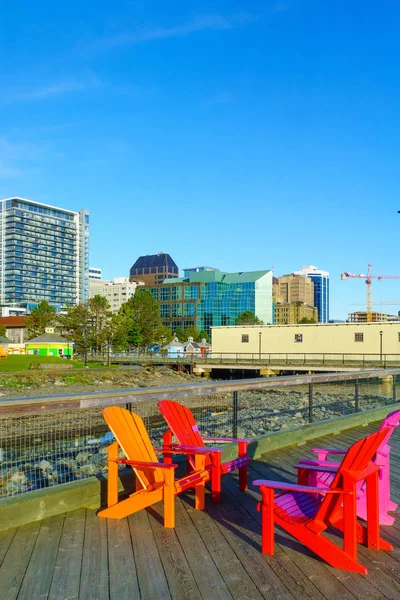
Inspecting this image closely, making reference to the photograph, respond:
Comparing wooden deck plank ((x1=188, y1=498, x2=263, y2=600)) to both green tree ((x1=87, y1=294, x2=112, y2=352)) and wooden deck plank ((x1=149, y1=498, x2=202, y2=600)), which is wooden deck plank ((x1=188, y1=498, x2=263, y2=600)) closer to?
wooden deck plank ((x1=149, y1=498, x2=202, y2=600))

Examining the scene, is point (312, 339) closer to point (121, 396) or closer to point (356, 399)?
point (356, 399)

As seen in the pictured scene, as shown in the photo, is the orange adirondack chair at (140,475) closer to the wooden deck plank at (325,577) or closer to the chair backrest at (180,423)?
the chair backrest at (180,423)

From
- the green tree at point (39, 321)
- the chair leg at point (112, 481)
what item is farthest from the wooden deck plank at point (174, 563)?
the green tree at point (39, 321)

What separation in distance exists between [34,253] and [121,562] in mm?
193736

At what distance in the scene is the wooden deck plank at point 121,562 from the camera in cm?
323

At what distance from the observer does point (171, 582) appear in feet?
11.0

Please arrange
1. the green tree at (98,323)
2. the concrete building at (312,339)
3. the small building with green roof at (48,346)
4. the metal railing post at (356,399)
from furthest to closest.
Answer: the small building with green roof at (48,346) < the green tree at (98,323) < the concrete building at (312,339) < the metal railing post at (356,399)

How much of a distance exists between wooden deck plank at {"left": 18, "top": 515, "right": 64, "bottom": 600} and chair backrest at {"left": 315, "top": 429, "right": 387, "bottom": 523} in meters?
1.72

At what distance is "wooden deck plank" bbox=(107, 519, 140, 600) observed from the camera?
3.23 m

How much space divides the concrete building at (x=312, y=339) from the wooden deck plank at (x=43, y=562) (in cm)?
3984

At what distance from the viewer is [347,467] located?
3590mm

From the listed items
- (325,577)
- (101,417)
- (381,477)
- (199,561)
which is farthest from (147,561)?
(101,417)

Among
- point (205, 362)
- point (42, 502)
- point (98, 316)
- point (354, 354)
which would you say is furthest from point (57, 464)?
point (98, 316)

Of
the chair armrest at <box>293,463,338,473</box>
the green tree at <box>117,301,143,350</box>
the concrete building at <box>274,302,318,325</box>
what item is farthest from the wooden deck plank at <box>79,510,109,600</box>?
the concrete building at <box>274,302,318,325</box>
